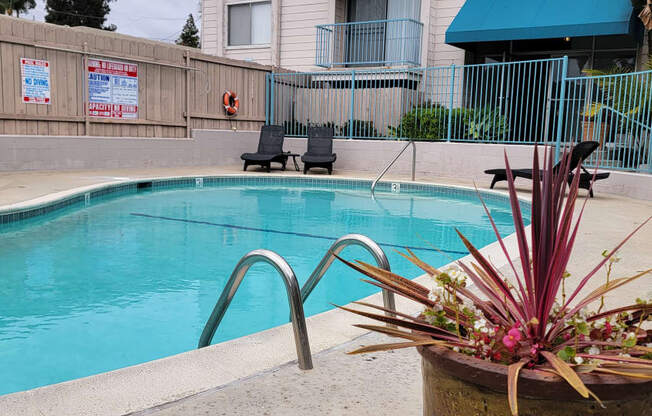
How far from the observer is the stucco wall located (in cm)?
1050

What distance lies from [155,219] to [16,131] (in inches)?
180

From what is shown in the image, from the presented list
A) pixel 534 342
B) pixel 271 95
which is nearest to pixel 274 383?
pixel 534 342

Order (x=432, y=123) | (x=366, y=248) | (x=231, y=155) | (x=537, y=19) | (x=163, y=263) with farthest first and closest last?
(x=231, y=155) → (x=432, y=123) → (x=537, y=19) → (x=163, y=263) → (x=366, y=248)

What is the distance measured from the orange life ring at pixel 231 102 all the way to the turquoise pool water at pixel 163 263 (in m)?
4.85

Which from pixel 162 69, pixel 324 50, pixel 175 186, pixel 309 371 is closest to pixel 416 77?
pixel 324 50

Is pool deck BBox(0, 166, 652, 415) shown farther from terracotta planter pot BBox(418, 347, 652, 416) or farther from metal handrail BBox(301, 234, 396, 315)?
terracotta planter pot BBox(418, 347, 652, 416)

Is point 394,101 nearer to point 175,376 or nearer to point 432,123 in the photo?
point 432,123

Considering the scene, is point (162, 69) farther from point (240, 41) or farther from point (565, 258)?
point (565, 258)

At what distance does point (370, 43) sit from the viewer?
17094mm

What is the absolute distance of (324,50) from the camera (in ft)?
58.0

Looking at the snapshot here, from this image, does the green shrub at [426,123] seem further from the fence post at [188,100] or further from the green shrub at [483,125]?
the fence post at [188,100]

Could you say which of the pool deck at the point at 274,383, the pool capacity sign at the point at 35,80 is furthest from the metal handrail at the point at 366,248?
the pool capacity sign at the point at 35,80

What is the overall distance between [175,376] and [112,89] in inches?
432

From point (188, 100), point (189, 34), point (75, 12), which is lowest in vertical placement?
point (188, 100)
